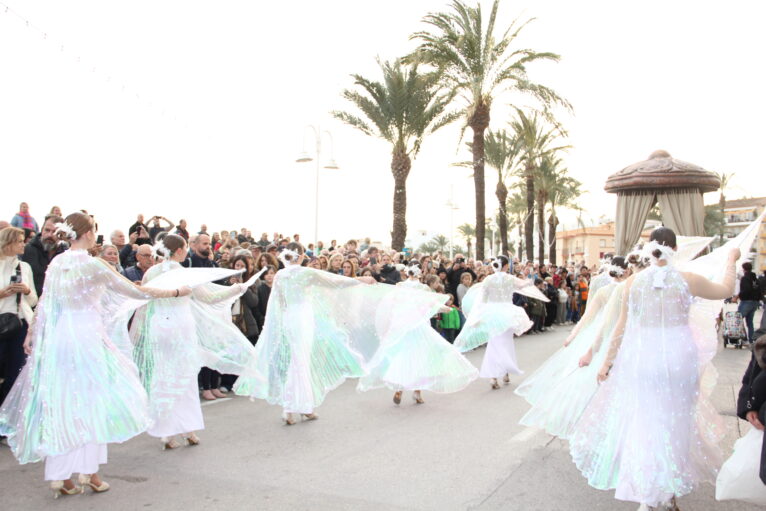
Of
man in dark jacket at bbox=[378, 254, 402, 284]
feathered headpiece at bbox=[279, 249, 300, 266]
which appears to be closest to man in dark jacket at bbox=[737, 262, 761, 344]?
man in dark jacket at bbox=[378, 254, 402, 284]

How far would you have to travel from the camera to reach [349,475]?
5.41 meters

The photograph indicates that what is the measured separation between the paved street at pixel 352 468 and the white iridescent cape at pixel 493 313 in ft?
6.24

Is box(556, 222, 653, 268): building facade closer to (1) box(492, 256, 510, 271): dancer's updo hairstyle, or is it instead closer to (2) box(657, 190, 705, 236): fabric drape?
(2) box(657, 190, 705, 236): fabric drape

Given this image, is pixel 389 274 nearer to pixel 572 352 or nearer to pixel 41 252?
pixel 41 252

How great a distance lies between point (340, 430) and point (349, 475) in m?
1.65

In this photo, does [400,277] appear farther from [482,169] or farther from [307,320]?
[482,169]

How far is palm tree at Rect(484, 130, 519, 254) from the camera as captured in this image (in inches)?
1258

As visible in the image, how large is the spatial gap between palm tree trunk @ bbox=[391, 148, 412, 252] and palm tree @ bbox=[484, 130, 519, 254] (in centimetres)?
953

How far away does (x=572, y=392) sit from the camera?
235 inches

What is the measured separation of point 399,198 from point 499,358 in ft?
46.0

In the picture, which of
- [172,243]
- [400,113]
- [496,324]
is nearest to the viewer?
[172,243]

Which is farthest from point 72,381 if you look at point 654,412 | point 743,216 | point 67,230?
point 743,216

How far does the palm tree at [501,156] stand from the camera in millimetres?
31953

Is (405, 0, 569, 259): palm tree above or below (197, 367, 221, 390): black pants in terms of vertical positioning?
above
